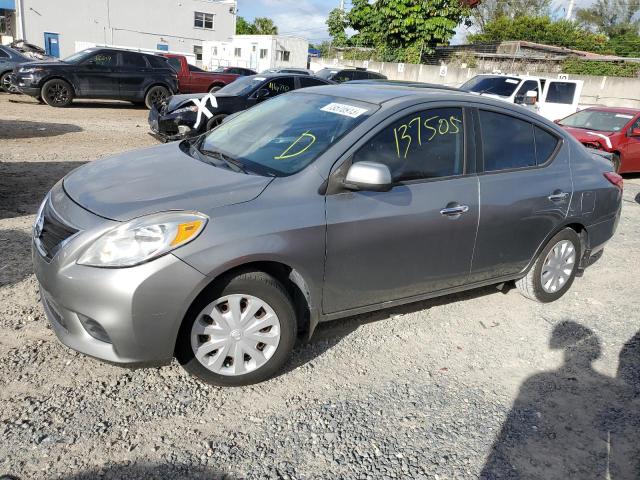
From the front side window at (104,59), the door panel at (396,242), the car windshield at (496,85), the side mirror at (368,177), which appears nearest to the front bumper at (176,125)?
the front side window at (104,59)

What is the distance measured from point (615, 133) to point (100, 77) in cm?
1277

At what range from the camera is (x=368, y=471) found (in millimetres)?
2602

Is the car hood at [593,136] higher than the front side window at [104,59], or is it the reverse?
the front side window at [104,59]

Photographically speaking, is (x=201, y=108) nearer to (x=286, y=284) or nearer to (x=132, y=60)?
(x=132, y=60)

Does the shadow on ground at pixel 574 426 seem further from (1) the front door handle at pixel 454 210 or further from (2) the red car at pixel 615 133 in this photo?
(2) the red car at pixel 615 133

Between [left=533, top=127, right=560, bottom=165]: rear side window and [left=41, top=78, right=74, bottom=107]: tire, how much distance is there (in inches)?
533

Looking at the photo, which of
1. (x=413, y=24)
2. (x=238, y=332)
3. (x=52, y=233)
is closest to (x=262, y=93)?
(x=52, y=233)

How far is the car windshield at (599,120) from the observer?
11.0 metres

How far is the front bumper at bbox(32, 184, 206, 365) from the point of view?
260cm

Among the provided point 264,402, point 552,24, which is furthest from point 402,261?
point 552,24

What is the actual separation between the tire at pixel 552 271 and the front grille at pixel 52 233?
3497 millimetres

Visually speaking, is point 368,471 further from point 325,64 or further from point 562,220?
point 325,64

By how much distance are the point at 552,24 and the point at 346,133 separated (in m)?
48.4

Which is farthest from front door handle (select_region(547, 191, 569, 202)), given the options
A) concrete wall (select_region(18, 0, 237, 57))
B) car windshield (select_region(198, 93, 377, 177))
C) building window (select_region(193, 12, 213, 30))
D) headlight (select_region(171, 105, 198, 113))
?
building window (select_region(193, 12, 213, 30))
